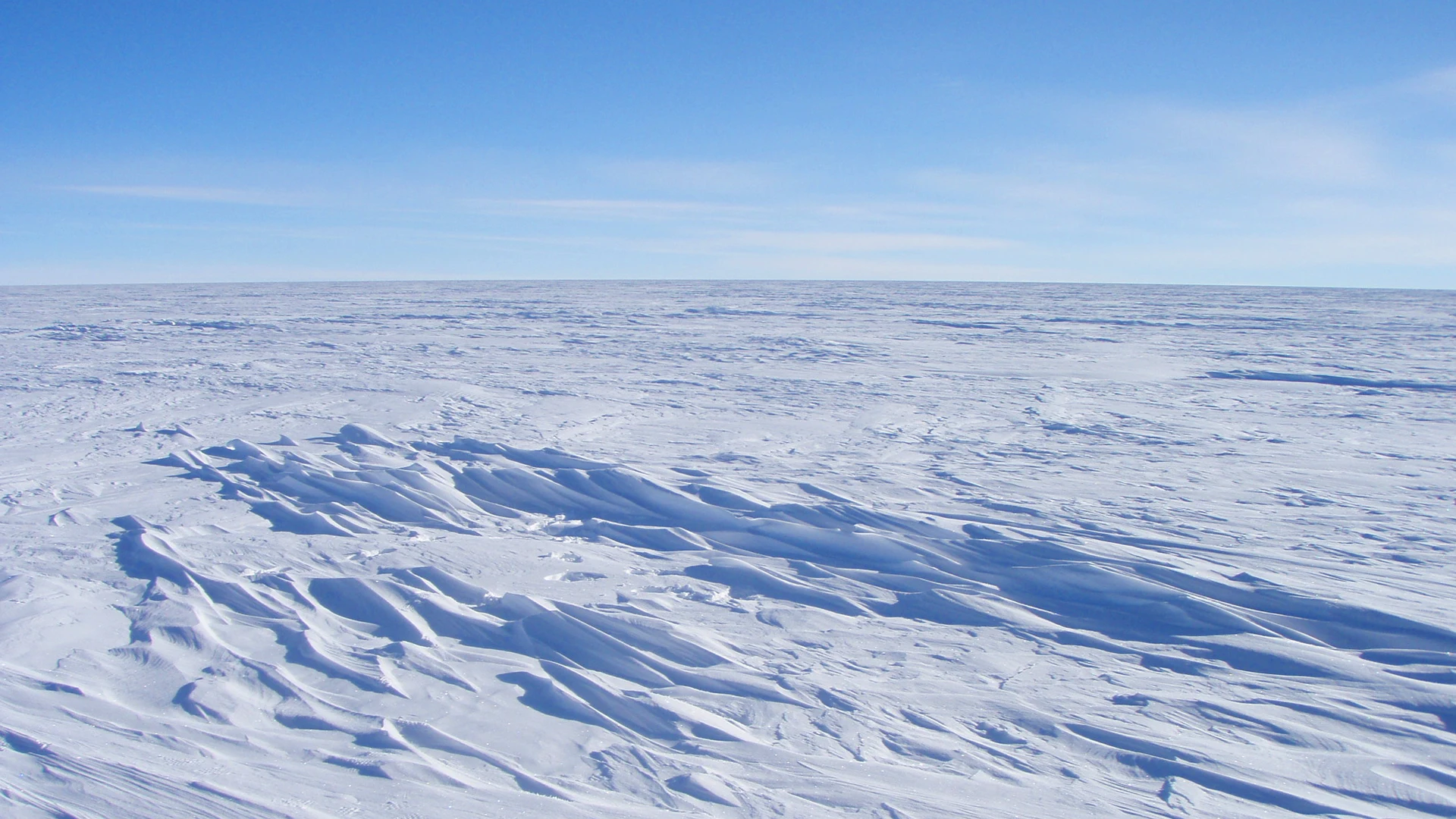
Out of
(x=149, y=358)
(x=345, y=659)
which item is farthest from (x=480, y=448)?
(x=149, y=358)

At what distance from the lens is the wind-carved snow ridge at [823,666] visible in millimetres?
1966

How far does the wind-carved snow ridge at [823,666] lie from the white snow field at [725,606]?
0.04 feet

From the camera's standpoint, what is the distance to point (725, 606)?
292 centimetres

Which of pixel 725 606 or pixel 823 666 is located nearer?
pixel 823 666

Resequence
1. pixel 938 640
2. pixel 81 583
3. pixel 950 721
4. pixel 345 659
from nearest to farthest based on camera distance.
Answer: pixel 950 721 → pixel 345 659 → pixel 938 640 → pixel 81 583

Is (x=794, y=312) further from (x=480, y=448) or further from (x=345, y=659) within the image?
(x=345, y=659)

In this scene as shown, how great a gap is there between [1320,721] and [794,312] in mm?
15744

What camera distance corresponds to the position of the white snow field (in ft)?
6.37

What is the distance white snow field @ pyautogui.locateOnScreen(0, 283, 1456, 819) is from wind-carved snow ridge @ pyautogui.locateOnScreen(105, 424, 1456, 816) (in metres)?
0.01

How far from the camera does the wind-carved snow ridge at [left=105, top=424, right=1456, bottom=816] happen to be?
6.45ft

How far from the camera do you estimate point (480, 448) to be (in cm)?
493

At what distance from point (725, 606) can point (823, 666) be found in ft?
1.71

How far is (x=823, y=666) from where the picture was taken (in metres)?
2.49

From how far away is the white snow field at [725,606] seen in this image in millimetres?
1941
